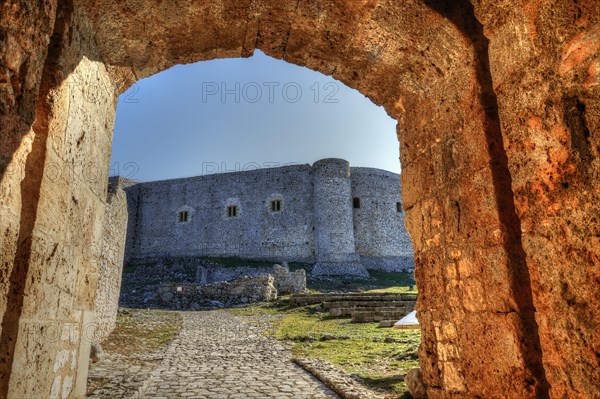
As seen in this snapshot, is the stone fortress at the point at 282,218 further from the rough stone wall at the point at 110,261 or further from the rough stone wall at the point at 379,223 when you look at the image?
the rough stone wall at the point at 110,261

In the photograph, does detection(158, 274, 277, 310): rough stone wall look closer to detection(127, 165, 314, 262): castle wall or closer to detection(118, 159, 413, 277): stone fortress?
detection(118, 159, 413, 277): stone fortress

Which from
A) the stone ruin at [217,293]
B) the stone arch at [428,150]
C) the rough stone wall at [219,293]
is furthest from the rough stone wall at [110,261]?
the rough stone wall at [219,293]

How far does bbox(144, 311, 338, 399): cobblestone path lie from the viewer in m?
5.13

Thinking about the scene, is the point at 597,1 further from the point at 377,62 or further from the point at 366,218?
the point at 366,218

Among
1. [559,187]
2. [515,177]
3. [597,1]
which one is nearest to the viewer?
[597,1]

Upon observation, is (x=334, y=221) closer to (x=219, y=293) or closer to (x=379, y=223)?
(x=379, y=223)

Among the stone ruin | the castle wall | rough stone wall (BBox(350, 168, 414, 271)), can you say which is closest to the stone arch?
the stone ruin

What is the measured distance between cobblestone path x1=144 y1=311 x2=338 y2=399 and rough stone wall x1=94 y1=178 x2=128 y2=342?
1.49 meters

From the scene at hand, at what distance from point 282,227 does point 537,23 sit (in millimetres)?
32520

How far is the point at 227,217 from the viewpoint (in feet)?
119

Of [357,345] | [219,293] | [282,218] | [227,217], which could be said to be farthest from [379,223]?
[357,345]

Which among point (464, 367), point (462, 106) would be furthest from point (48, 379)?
point (462, 106)

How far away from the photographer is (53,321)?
8.20ft

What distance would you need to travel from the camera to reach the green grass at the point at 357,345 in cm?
580
